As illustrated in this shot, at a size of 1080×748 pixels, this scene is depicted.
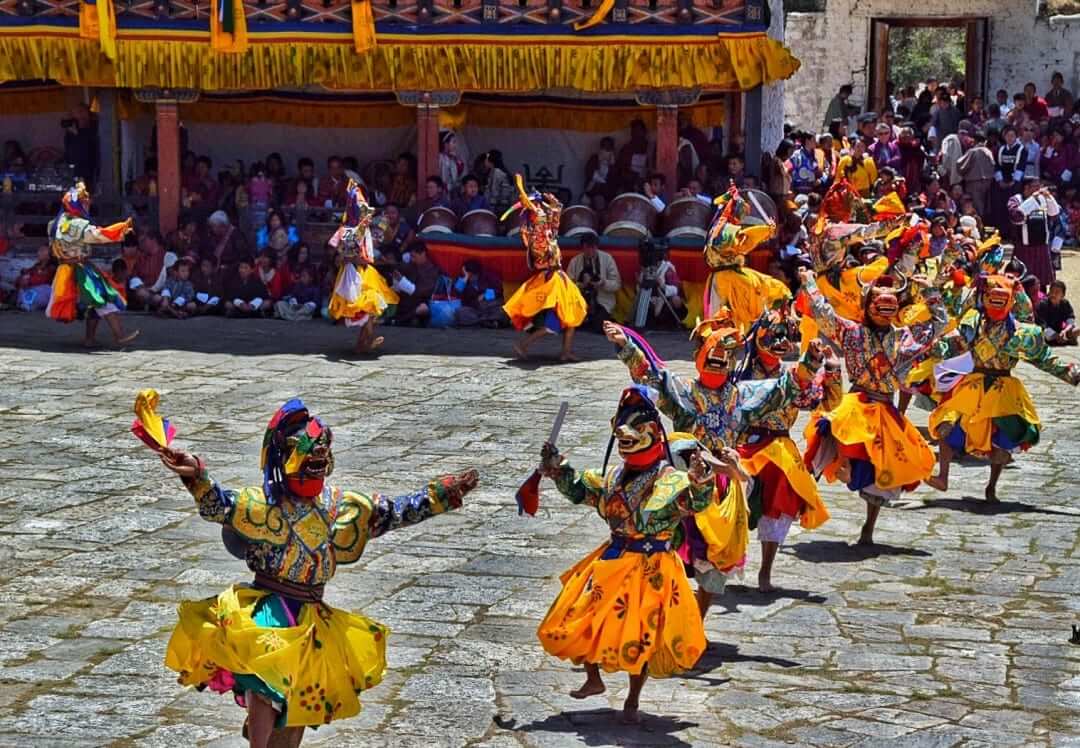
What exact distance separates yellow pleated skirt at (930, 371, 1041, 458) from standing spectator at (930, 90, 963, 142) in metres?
13.6

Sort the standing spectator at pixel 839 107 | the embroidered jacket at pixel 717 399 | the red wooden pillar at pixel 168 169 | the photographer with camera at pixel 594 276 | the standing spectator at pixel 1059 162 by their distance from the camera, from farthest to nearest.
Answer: the standing spectator at pixel 839 107
the standing spectator at pixel 1059 162
the red wooden pillar at pixel 168 169
the photographer with camera at pixel 594 276
the embroidered jacket at pixel 717 399

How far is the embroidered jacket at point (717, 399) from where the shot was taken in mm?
10047

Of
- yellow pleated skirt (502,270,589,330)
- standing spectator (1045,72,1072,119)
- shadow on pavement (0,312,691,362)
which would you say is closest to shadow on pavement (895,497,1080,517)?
yellow pleated skirt (502,270,589,330)

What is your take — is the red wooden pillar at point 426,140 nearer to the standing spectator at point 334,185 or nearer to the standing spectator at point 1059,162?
the standing spectator at point 334,185

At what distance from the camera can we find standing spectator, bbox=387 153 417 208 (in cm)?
2284

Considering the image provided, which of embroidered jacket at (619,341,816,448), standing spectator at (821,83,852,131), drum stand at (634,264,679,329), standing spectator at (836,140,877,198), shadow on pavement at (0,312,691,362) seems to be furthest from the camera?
standing spectator at (821,83,852,131)

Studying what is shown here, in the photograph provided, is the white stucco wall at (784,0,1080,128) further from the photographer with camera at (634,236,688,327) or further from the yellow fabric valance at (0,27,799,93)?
the photographer with camera at (634,236,688,327)

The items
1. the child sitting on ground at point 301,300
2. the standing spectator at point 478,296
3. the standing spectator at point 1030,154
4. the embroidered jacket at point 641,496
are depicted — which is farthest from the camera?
the standing spectator at point 1030,154

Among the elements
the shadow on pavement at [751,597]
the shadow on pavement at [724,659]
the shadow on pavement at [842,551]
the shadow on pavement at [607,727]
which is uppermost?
the shadow on pavement at [607,727]

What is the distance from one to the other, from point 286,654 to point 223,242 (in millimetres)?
14865

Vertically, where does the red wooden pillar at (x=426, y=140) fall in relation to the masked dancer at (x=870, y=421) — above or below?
above

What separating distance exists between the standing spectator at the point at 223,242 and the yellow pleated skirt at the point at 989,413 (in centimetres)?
1017

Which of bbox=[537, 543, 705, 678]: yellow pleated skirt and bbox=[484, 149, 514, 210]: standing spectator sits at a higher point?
bbox=[484, 149, 514, 210]: standing spectator

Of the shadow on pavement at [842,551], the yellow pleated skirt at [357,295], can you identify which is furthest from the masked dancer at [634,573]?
the yellow pleated skirt at [357,295]
